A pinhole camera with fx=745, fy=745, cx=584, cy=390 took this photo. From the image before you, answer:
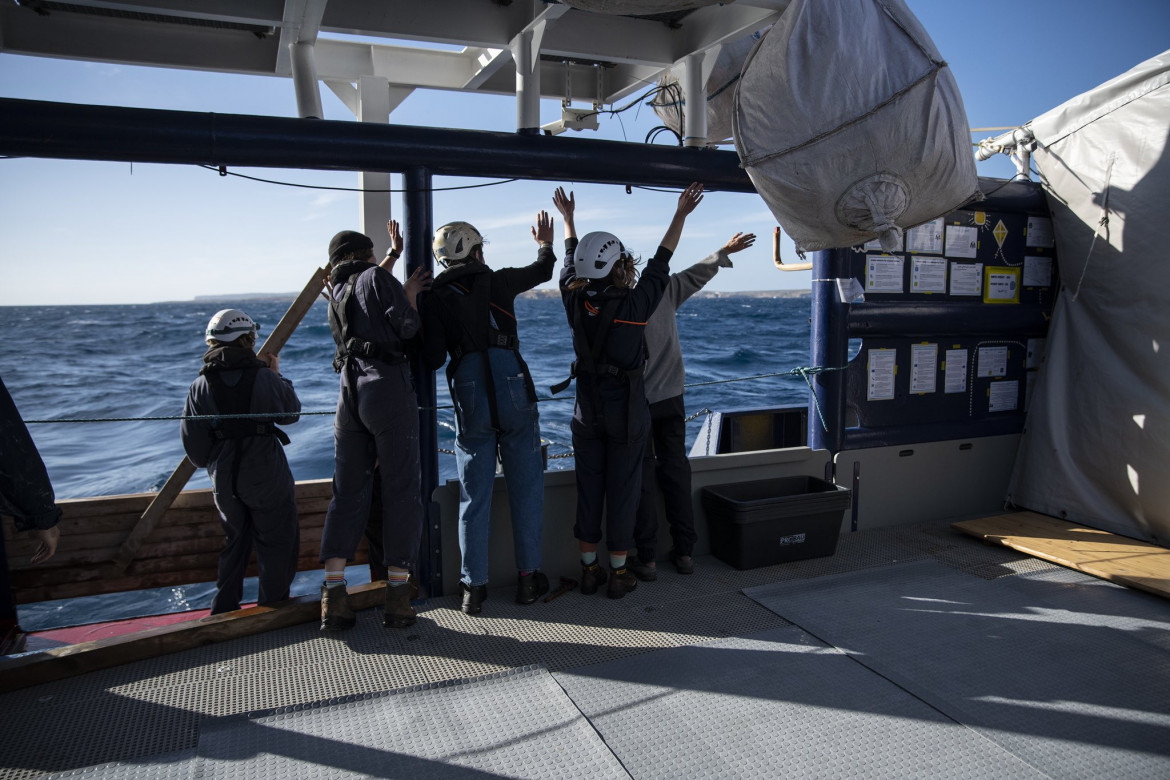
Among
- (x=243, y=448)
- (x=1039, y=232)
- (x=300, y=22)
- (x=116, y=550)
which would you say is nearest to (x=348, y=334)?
(x=243, y=448)

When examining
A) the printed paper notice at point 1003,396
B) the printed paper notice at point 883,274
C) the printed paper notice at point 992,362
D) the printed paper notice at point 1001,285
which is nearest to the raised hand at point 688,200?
the printed paper notice at point 883,274

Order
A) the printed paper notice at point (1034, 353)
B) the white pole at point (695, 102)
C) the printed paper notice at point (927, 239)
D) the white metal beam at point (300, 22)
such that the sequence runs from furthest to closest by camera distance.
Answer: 1. the printed paper notice at point (1034, 353)
2. the printed paper notice at point (927, 239)
3. the white pole at point (695, 102)
4. the white metal beam at point (300, 22)

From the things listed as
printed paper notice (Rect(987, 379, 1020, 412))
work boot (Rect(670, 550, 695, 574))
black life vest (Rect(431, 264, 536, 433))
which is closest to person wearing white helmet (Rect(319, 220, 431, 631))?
black life vest (Rect(431, 264, 536, 433))

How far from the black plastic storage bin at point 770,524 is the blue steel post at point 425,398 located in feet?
5.62

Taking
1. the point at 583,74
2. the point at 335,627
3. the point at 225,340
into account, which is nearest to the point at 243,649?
the point at 335,627

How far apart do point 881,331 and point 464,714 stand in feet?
12.5

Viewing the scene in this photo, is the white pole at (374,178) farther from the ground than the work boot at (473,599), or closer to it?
farther from the ground

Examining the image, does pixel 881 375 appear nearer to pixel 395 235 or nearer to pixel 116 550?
pixel 395 235

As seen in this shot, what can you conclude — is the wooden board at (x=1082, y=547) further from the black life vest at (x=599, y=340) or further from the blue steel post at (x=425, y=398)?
the blue steel post at (x=425, y=398)

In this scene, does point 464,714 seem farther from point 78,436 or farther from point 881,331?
point 78,436

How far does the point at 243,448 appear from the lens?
393cm

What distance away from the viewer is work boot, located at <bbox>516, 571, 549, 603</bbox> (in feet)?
13.1

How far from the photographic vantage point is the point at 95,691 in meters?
3.12

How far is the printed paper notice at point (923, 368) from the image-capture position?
17.7 ft
